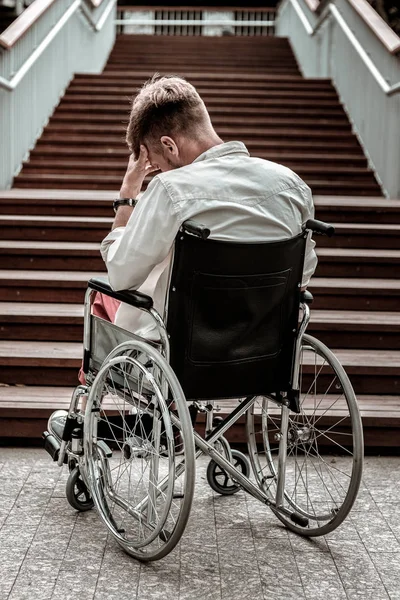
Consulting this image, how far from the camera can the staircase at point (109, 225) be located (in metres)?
4.23

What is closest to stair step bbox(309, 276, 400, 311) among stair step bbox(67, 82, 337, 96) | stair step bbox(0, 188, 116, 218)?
stair step bbox(0, 188, 116, 218)

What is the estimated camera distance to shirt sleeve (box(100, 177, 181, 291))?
250 centimetres

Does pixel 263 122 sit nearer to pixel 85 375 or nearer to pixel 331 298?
pixel 331 298

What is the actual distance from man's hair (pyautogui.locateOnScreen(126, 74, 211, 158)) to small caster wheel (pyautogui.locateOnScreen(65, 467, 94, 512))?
1119 millimetres


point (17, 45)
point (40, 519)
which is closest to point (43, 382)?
point (40, 519)

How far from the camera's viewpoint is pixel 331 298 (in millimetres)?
4906

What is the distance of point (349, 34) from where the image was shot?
8617 mm

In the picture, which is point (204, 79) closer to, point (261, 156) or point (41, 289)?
point (261, 156)

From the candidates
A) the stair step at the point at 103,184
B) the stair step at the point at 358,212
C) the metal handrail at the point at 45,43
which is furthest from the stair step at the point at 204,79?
the stair step at the point at 358,212

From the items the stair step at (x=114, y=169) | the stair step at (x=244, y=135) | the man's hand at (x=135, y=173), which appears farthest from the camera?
the stair step at (x=244, y=135)

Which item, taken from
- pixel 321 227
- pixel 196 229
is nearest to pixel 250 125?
pixel 321 227

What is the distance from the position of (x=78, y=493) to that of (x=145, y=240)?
0.99m

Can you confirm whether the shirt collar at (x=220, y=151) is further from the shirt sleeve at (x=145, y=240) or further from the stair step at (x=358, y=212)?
the stair step at (x=358, y=212)

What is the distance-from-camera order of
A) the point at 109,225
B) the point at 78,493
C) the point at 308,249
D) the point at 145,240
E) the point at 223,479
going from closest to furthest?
the point at 145,240
the point at 308,249
the point at 78,493
the point at 223,479
the point at 109,225
